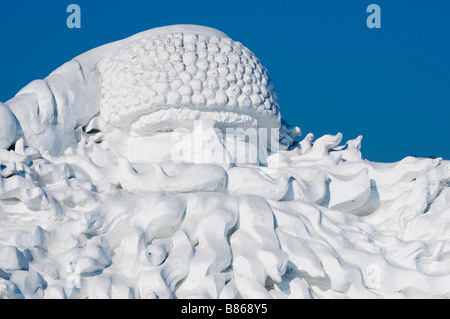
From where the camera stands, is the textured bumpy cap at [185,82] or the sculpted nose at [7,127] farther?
the textured bumpy cap at [185,82]

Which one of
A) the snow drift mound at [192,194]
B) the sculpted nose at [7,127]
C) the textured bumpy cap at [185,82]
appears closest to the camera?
the snow drift mound at [192,194]

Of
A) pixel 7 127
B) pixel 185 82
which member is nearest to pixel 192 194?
pixel 185 82

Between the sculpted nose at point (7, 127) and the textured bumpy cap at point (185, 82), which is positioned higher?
the textured bumpy cap at point (185, 82)

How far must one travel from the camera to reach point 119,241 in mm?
3383

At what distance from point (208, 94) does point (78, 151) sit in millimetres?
756

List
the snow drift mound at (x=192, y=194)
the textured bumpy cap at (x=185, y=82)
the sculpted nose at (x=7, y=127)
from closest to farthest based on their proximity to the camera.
Result: the snow drift mound at (x=192, y=194) → the sculpted nose at (x=7, y=127) → the textured bumpy cap at (x=185, y=82)

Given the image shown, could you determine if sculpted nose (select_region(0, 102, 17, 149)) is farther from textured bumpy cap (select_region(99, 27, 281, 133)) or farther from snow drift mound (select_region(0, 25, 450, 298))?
textured bumpy cap (select_region(99, 27, 281, 133))

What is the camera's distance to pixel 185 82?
4188 millimetres

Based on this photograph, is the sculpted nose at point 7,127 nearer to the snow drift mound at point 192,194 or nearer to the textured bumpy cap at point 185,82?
the snow drift mound at point 192,194

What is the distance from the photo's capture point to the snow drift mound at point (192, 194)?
10.5ft

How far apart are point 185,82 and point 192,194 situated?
2.84 ft

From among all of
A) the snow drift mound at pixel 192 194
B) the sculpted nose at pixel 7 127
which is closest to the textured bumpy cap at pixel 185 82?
the snow drift mound at pixel 192 194
